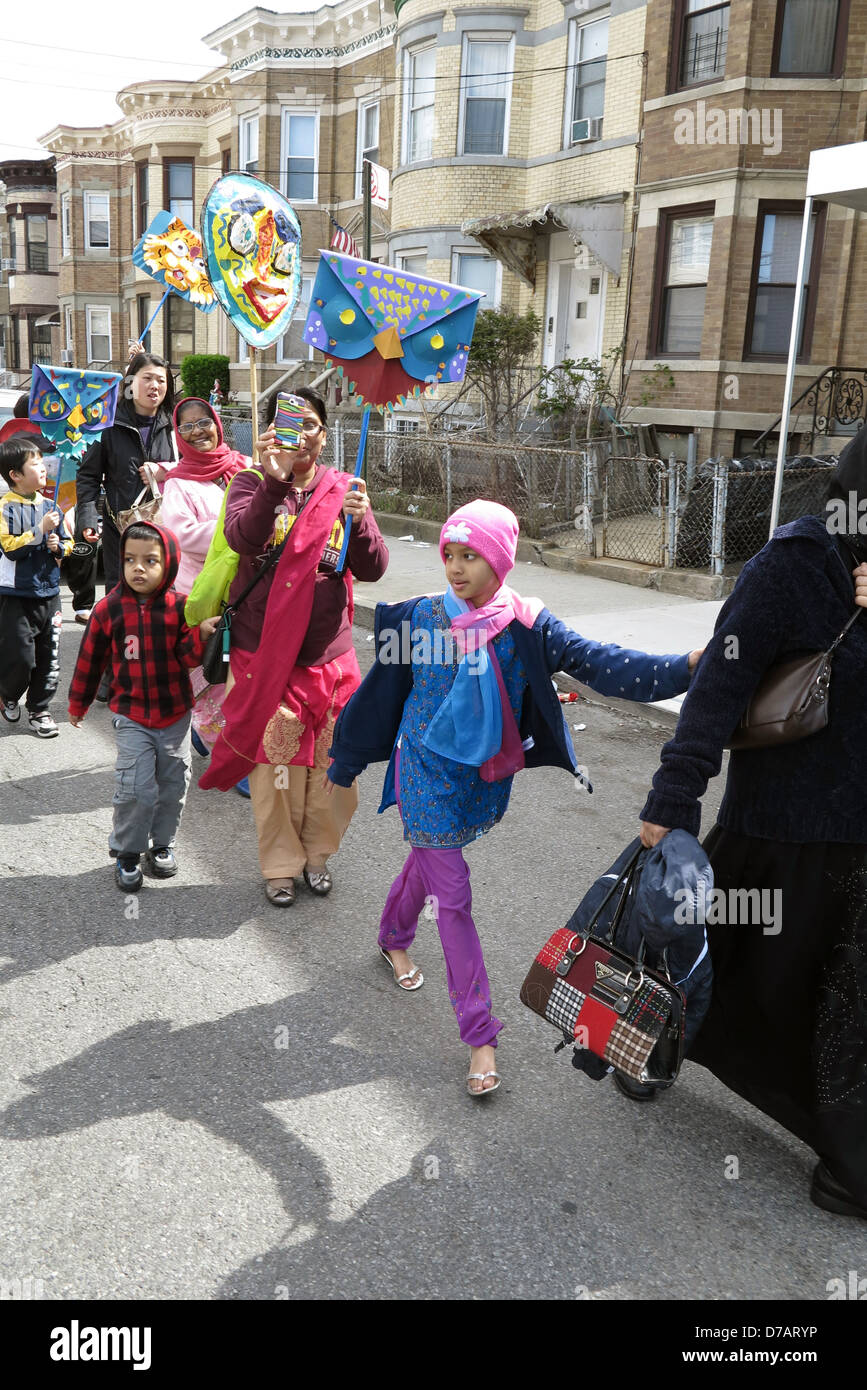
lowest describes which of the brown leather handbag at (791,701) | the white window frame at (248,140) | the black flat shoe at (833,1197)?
the black flat shoe at (833,1197)

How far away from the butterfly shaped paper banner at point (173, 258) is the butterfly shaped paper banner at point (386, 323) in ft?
9.80

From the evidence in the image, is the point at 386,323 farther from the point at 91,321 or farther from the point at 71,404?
the point at 91,321

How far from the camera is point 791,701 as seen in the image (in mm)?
2664

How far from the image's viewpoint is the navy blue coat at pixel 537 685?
10.1 ft

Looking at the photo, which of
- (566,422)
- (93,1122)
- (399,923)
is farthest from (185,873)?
(566,422)

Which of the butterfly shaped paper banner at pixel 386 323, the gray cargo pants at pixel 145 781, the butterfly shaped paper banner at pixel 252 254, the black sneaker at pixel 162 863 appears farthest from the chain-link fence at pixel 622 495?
the black sneaker at pixel 162 863

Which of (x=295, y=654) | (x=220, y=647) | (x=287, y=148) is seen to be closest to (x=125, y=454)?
(x=220, y=647)

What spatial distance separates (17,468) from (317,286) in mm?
2848

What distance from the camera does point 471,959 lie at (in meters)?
3.37

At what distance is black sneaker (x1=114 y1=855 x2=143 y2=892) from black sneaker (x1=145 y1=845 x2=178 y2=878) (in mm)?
137

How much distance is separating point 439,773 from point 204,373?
26993 mm

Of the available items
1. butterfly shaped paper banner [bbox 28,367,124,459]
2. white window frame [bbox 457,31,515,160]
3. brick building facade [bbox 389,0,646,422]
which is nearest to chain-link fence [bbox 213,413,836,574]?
brick building facade [bbox 389,0,646,422]

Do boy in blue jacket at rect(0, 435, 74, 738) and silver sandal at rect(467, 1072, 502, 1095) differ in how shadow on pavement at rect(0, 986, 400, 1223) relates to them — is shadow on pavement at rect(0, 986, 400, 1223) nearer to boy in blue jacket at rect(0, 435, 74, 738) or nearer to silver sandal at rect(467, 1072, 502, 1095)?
silver sandal at rect(467, 1072, 502, 1095)

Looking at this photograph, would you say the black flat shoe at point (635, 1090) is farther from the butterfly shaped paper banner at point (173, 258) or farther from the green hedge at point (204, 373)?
the green hedge at point (204, 373)
